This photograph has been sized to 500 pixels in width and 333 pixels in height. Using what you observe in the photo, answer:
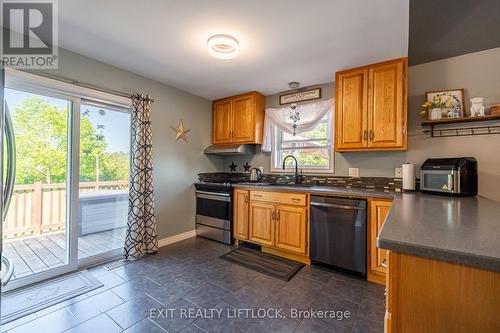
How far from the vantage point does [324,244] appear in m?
2.49

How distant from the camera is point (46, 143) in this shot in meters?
2.28

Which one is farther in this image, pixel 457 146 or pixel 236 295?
pixel 457 146

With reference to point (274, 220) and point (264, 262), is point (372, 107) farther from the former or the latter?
point (264, 262)

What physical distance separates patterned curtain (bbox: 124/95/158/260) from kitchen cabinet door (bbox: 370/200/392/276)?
103 inches

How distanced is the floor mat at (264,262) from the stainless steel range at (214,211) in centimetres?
39

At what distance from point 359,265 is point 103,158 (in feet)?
10.5

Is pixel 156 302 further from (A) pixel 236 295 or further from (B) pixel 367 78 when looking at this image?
(B) pixel 367 78

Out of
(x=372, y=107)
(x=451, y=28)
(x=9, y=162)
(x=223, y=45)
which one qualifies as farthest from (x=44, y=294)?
(x=451, y=28)

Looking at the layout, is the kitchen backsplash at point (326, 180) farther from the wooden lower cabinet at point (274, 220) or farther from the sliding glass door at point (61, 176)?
the sliding glass door at point (61, 176)

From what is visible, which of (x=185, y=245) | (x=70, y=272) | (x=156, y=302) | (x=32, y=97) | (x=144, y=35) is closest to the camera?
(x=156, y=302)

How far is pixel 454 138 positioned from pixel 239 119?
275cm

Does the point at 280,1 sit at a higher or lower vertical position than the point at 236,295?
higher

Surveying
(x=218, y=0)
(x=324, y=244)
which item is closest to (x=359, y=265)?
(x=324, y=244)

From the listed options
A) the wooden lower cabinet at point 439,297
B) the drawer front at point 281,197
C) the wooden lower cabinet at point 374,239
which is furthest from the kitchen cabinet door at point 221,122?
the wooden lower cabinet at point 439,297
